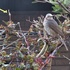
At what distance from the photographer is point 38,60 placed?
2.49 meters

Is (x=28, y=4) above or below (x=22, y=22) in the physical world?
above

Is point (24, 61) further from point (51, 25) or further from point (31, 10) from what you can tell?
point (31, 10)

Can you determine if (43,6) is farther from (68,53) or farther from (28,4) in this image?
(68,53)

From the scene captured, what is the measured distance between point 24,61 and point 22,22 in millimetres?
4712

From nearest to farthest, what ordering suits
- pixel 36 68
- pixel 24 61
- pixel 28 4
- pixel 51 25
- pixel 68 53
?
pixel 36 68, pixel 24 61, pixel 51 25, pixel 68 53, pixel 28 4

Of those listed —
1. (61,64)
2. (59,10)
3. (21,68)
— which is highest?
(59,10)

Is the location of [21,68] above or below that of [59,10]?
below

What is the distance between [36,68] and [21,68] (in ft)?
0.42

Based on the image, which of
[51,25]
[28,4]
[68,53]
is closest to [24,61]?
[51,25]

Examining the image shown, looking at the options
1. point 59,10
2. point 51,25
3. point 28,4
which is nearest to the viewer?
point 51,25

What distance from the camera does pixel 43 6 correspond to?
7.10 m

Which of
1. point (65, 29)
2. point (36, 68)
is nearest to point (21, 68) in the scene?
point (36, 68)

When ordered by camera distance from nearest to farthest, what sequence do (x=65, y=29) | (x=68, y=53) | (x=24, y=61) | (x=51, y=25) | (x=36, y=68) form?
(x=36, y=68)
(x=24, y=61)
(x=65, y=29)
(x=51, y=25)
(x=68, y=53)

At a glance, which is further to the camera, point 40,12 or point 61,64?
point 40,12
